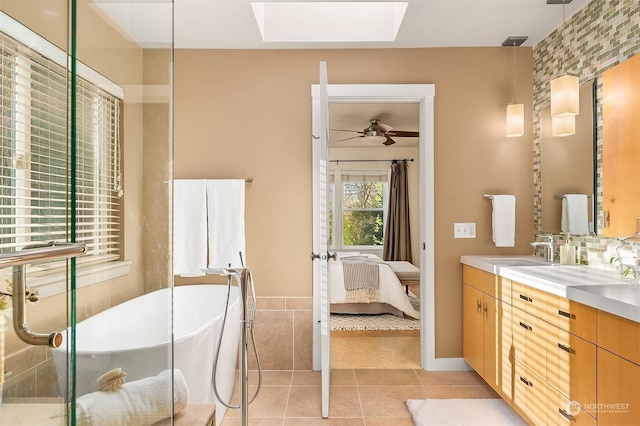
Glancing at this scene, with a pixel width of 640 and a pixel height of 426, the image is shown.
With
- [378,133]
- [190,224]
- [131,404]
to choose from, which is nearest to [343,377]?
[190,224]

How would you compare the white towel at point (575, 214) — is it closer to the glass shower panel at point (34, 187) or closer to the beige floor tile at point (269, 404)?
the beige floor tile at point (269, 404)

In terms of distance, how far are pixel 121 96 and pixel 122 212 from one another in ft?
0.90

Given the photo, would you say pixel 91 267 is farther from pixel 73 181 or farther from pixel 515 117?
pixel 515 117

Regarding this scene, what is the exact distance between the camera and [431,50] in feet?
9.72

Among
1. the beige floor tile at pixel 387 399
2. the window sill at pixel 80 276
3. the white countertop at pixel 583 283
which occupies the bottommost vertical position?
the beige floor tile at pixel 387 399

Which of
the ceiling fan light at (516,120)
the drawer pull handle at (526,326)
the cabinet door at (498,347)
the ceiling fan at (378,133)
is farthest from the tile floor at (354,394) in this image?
the ceiling fan at (378,133)

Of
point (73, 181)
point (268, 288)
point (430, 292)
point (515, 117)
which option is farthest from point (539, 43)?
point (73, 181)

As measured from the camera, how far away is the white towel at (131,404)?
842 millimetres

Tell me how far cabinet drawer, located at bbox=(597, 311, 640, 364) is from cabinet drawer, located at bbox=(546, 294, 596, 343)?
4cm

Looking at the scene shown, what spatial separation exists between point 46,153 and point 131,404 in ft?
2.03

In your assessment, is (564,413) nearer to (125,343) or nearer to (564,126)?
(564,126)

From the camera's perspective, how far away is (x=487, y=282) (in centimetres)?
253

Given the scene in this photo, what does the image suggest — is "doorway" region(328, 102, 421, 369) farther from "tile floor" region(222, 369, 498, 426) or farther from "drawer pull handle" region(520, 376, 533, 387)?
"drawer pull handle" region(520, 376, 533, 387)

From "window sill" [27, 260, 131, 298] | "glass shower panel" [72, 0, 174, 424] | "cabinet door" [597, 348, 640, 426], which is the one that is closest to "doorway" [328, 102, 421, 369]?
"cabinet door" [597, 348, 640, 426]
